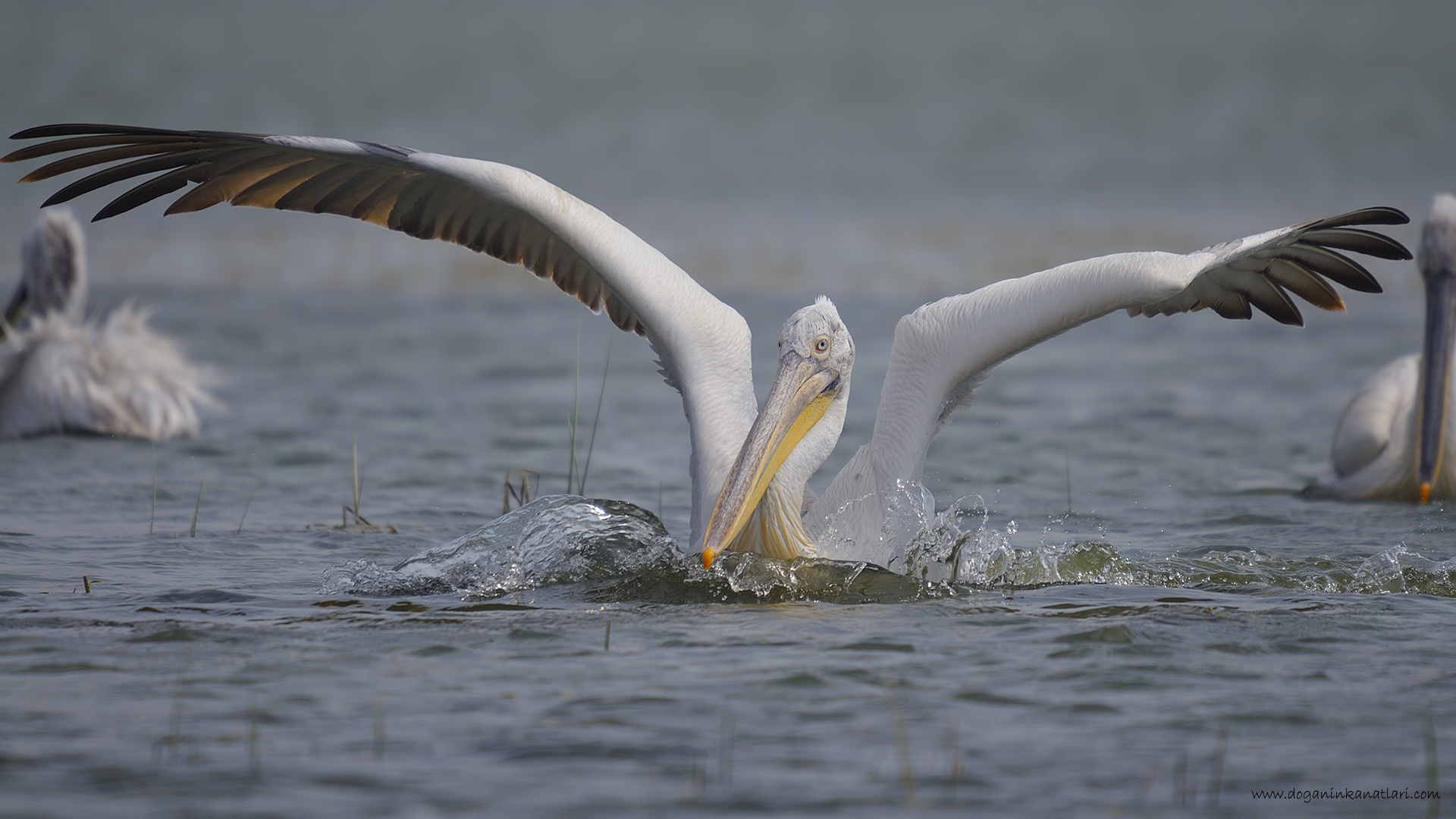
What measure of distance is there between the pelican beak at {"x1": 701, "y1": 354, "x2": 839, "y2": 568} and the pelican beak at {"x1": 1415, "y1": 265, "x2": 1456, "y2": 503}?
3390 millimetres

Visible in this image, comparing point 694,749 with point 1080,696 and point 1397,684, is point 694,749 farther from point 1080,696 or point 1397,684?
point 1397,684

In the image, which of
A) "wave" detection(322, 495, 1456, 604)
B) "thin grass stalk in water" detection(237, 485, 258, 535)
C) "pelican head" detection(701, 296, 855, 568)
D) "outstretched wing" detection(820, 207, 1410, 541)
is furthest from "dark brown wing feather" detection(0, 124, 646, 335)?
"thin grass stalk in water" detection(237, 485, 258, 535)

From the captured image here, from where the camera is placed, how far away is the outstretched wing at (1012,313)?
196 inches

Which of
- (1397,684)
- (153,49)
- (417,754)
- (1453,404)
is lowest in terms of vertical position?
(417,754)

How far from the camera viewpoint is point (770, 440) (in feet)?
16.1

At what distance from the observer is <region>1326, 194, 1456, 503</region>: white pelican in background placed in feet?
23.6

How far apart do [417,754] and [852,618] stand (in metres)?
1.59

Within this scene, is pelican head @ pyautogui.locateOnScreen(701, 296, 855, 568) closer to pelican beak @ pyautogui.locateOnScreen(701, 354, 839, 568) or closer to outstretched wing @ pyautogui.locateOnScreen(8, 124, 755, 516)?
pelican beak @ pyautogui.locateOnScreen(701, 354, 839, 568)

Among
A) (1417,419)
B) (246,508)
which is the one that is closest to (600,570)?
(246,508)

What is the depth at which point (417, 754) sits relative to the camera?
3268 mm

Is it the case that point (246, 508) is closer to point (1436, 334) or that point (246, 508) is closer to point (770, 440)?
point (770, 440)

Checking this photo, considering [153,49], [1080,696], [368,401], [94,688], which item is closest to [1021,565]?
[1080,696]

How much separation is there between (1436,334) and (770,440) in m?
4.19

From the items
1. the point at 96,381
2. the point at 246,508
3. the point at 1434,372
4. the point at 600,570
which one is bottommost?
the point at 600,570
